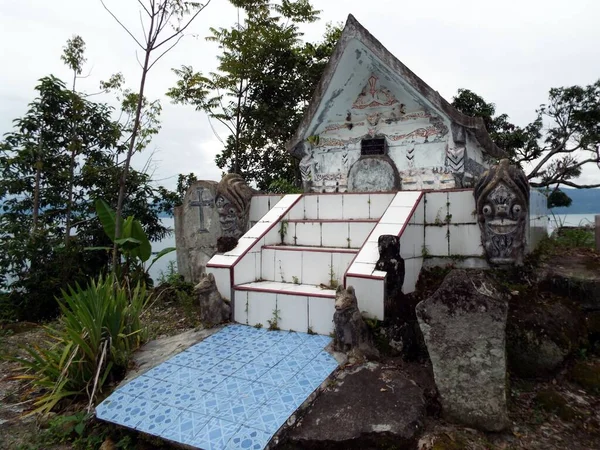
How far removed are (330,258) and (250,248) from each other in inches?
45.7

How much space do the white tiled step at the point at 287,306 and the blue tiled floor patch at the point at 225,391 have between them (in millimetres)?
186

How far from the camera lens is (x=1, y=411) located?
142 inches

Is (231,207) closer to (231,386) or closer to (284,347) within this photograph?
(284,347)

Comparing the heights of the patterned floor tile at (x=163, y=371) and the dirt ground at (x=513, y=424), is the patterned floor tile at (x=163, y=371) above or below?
above

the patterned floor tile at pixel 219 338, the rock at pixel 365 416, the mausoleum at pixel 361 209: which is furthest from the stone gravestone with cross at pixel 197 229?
the rock at pixel 365 416

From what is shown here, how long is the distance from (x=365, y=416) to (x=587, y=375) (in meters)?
2.27

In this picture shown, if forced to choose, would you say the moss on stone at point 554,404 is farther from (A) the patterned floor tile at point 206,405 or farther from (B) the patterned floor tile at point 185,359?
(B) the patterned floor tile at point 185,359

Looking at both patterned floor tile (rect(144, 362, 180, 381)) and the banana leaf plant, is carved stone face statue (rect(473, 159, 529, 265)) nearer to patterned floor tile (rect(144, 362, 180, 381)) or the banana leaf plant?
patterned floor tile (rect(144, 362, 180, 381))

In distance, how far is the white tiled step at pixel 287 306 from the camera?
423 centimetres

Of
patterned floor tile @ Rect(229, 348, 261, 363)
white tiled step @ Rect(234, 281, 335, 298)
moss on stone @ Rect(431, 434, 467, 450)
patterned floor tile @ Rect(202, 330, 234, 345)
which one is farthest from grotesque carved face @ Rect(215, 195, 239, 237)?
moss on stone @ Rect(431, 434, 467, 450)

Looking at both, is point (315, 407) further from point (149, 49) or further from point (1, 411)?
point (149, 49)

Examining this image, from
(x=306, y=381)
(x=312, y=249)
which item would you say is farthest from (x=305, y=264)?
(x=306, y=381)

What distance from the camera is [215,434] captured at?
8.75ft

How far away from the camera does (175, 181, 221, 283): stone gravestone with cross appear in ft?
23.5
